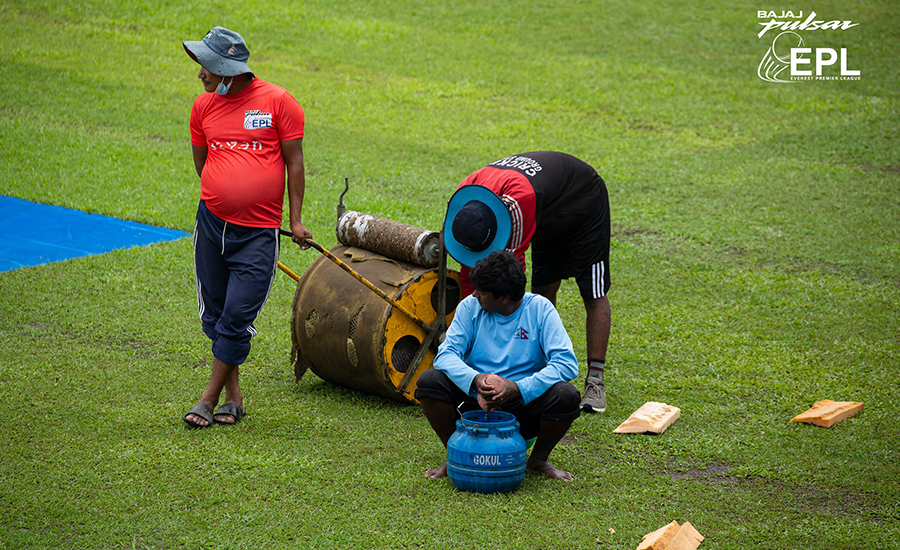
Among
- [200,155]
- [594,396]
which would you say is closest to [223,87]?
[200,155]

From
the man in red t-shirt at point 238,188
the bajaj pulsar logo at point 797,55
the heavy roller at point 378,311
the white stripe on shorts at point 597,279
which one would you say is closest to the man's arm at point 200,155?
the man in red t-shirt at point 238,188

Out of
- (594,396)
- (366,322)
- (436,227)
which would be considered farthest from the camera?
(436,227)

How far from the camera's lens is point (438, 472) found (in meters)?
4.46

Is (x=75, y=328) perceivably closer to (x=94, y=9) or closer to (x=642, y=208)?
(x=642, y=208)

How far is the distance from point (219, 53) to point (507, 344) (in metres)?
2.17

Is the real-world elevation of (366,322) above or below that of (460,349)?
below

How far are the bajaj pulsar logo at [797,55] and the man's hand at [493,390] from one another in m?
14.0

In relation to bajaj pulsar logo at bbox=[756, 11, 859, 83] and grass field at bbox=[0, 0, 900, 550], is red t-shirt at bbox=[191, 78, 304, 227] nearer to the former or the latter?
grass field at bbox=[0, 0, 900, 550]

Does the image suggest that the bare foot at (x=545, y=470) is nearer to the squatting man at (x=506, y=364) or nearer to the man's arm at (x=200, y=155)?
the squatting man at (x=506, y=364)

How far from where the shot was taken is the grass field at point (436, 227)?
416 centimetres

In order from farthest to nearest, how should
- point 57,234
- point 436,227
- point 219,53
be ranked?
point 436,227, point 57,234, point 219,53

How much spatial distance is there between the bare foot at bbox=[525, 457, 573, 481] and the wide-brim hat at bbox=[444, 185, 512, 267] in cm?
113

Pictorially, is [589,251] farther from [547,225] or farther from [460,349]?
[460,349]

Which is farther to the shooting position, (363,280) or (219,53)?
(363,280)
